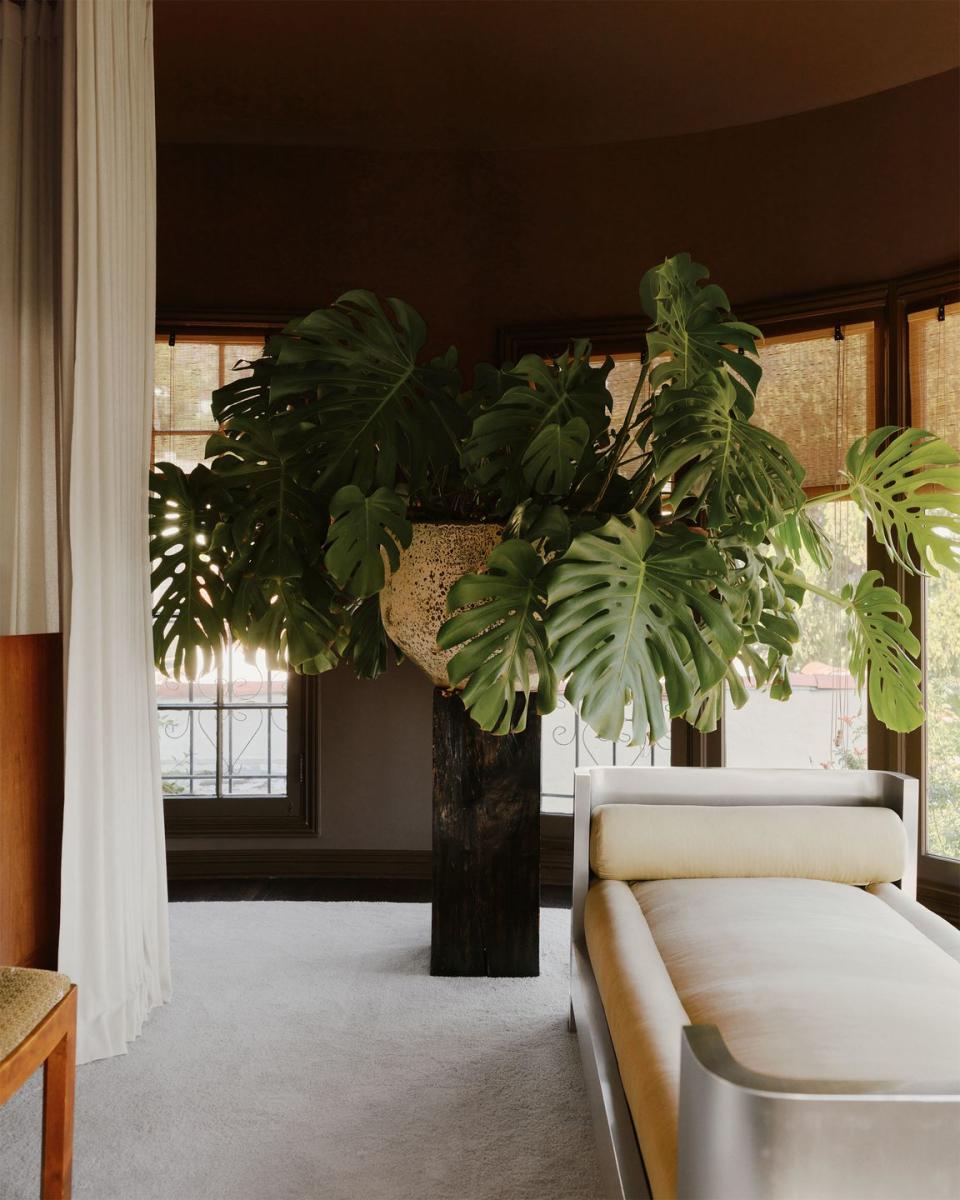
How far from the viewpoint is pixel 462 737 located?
9.16 ft

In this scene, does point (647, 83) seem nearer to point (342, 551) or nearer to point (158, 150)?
point (158, 150)

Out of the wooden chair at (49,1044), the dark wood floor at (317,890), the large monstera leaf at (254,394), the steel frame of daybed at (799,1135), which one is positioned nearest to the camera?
the steel frame of daybed at (799,1135)

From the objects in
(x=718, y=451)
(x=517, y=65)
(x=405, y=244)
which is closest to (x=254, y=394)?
(x=718, y=451)

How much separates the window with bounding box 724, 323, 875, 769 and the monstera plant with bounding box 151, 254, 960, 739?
0.83 meters

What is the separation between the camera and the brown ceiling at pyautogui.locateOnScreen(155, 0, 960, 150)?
125 inches

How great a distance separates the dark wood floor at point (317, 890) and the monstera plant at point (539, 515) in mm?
1221

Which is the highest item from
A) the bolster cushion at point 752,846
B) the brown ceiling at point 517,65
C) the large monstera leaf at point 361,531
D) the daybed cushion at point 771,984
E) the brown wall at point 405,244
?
the brown ceiling at point 517,65

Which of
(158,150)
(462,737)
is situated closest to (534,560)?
(462,737)

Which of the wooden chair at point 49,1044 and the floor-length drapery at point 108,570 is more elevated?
the floor-length drapery at point 108,570

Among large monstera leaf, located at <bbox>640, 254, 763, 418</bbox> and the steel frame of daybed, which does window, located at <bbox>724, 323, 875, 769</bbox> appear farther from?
the steel frame of daybed

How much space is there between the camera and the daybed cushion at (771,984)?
1.33 m

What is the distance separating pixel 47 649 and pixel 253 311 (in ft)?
6.25

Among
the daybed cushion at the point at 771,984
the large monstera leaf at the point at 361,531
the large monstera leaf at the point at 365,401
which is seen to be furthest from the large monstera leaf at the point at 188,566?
the daybed cushion at the point at 771,984

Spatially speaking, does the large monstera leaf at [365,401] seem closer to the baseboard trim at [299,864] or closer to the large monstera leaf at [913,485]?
the large monstera leaf at [913,485]
